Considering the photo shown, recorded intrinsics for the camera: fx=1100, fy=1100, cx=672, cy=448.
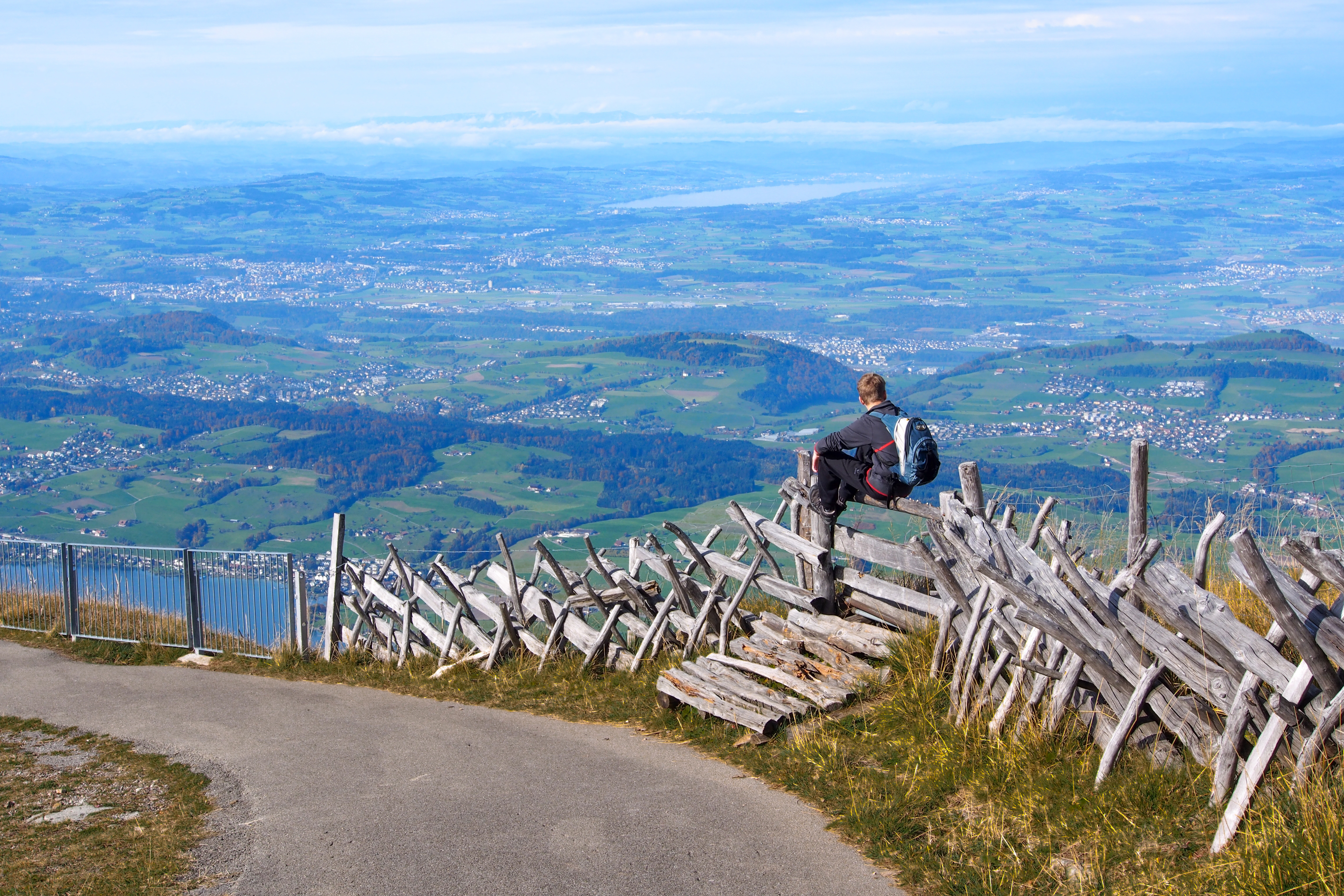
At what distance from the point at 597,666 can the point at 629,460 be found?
76.5 metres

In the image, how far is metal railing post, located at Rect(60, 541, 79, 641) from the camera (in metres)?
13.5

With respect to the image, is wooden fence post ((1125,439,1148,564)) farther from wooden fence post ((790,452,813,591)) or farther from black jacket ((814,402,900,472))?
wooden fence post ((790,452,813,591))

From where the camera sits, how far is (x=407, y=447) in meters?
94.1

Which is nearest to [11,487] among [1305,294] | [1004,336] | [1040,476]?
[1040,476]

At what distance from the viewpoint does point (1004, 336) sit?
152125 millimetres

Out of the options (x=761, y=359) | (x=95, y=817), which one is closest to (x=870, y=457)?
(x=95, y=817)

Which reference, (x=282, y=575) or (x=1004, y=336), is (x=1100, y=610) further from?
(x=1004, y=336)

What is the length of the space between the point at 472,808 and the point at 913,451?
3794mm

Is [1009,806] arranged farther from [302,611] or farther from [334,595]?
[302,611]

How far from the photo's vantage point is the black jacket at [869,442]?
787cm

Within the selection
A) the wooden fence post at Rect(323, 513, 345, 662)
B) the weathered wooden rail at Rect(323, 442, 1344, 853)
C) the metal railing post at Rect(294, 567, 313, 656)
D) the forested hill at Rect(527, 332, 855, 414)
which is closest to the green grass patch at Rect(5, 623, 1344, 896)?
the weathered wooden rail at Rect(323, 442, 1344, 853)

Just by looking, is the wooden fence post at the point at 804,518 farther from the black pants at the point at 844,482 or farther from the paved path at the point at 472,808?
the paved path at the point at 472,808

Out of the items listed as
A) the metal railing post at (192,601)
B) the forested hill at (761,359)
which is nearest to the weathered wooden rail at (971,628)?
the metal railing post at (192,601)

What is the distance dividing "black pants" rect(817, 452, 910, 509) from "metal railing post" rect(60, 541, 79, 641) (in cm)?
1004
